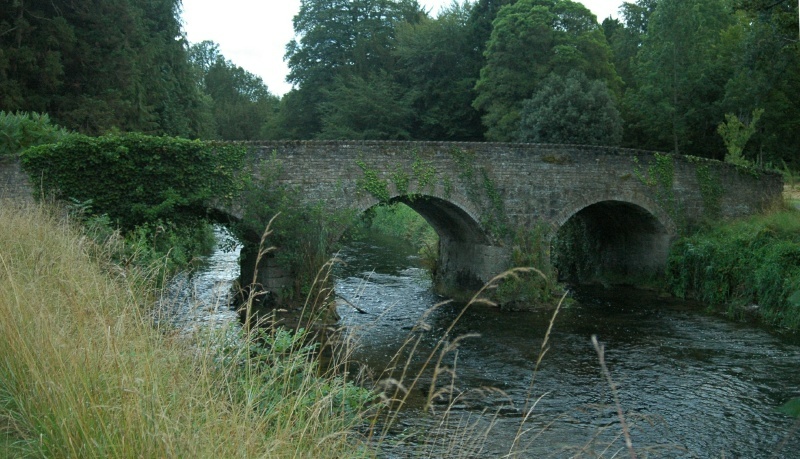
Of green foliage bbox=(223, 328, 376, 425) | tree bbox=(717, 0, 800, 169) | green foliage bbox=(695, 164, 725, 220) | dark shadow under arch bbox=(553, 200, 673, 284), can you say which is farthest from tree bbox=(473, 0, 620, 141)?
green foliage bbox=(223, 328, 376, 425)

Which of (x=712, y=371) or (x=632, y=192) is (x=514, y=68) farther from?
(x=712, y=371)

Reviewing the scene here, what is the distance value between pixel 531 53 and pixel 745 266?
17328mm

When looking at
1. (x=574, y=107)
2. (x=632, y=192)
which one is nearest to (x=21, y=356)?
(x=632, y=192)

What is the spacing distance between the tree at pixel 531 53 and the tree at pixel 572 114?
5.49 feet

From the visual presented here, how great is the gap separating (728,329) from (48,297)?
44.1 ft

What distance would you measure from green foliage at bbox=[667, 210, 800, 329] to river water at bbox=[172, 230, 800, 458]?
0.63 metres

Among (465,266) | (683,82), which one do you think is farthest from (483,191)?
(683,82)

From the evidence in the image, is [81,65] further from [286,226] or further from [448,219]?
[448,219]

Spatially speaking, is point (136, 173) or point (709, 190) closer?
point (136, 173)

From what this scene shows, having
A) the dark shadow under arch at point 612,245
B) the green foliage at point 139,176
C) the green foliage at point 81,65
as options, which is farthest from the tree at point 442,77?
the green foliage at point 139,176

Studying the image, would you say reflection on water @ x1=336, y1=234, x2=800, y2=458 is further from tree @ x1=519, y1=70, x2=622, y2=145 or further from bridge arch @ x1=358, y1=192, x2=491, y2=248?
tree @ x1=519, y1=70, x2=622, y2=145

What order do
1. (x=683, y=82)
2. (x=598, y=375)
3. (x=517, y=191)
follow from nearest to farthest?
(x=598, y=375)
(x=517, y=191)
(x=683, y=82)

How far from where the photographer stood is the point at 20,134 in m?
15.4

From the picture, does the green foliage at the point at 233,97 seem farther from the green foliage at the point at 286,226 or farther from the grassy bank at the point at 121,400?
the grassy bank at the point at 121,400
